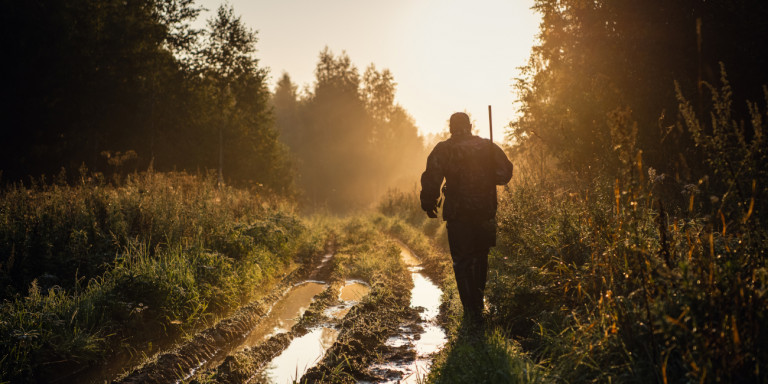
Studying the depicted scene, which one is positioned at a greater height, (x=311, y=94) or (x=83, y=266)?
(x=311, y=94)

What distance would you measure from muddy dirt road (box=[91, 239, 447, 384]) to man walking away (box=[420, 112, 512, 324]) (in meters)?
0.81

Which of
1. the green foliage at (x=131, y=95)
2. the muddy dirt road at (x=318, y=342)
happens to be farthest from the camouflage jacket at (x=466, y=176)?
the green foliage at (x=131, y=95)

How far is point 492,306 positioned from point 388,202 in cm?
2367

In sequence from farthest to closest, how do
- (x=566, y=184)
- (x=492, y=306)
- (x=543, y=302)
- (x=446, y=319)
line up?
(x=566, y=184)
(x=446, y=319)
(x=492, y=306)
(x=543, y=302)

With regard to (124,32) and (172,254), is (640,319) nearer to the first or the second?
(172,254)

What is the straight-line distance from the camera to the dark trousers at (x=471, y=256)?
525 centimetres

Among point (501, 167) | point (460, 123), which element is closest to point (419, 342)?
point (501, 167)

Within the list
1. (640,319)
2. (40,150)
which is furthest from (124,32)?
(640,319)

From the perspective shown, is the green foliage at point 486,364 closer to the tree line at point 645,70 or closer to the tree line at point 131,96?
the tree line at point 645,70

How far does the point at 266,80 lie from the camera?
30312 millimetres

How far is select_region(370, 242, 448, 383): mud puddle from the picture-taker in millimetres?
4242

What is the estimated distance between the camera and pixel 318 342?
5.30 m

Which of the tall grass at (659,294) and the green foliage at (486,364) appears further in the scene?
the green foliage at (486,364)

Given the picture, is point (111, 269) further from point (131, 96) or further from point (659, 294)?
point (131, 96)
